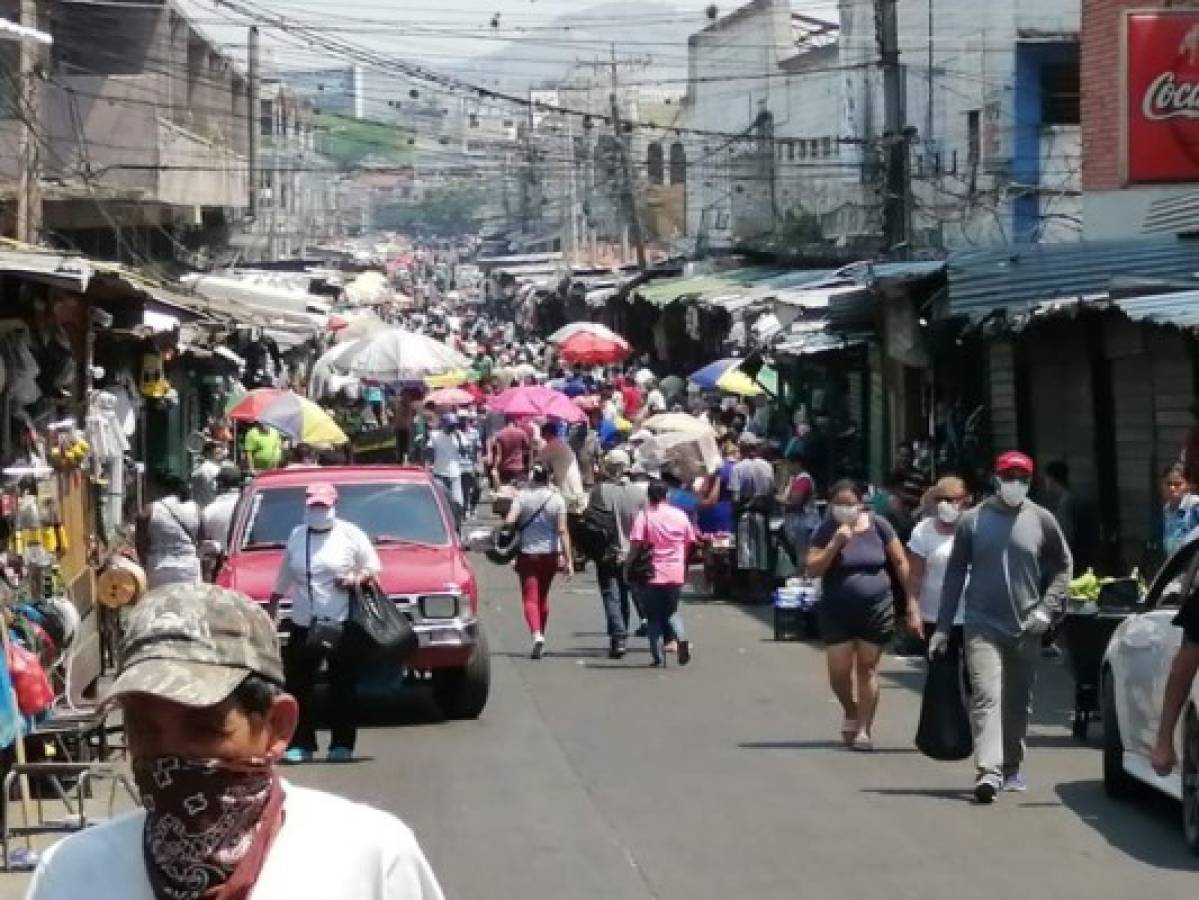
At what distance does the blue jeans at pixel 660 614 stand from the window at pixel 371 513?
3.00 meters

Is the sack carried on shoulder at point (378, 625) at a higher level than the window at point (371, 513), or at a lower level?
lower

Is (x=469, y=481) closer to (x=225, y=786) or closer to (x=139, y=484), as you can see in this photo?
(x=139, y=484)

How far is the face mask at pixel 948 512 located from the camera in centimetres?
1778

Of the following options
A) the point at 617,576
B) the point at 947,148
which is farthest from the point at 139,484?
the point at 947,148

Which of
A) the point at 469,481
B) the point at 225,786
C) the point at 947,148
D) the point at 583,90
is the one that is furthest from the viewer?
the point at 583,90

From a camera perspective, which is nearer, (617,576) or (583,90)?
(617,576)

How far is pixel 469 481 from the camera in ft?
123

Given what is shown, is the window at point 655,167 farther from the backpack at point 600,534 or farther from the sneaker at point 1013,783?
the sneaker at point 1013,783

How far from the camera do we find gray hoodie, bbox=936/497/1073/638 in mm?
13555

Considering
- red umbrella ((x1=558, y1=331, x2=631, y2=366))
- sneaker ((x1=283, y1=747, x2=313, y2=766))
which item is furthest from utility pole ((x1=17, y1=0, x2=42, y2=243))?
red umbrella ((x1=558, y1=331, x2=631, y2=366))

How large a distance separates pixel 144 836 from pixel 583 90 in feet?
325

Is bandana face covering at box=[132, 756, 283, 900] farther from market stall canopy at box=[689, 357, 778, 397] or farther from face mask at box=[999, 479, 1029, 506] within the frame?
market stall canopy at box=[689, 357, 778, 397]

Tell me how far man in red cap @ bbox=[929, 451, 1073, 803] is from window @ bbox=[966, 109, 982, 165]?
105 ft

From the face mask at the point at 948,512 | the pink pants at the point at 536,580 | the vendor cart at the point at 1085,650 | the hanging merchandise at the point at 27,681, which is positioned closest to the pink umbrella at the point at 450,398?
the pink pants at the point at 536,580
